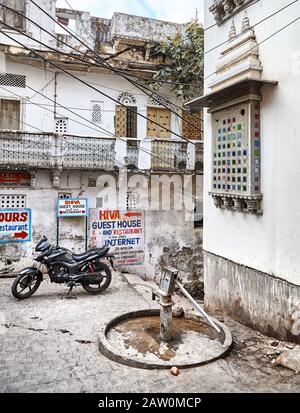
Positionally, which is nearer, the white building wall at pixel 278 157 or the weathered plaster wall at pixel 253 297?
the white building wall at pixel 278 157

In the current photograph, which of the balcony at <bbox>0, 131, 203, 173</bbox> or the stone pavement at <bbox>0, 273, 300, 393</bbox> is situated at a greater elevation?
the balcony at <bbox>0, 131, 203, 173</bbox>

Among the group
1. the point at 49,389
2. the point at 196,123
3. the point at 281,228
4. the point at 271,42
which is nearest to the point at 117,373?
the point at 49,389

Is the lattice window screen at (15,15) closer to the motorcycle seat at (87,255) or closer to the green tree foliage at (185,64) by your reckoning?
the green tree foliage at (185,64)

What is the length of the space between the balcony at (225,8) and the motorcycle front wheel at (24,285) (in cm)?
694

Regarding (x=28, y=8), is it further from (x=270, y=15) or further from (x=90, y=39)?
(x=270, y=15)

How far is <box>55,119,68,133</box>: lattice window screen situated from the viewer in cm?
1302

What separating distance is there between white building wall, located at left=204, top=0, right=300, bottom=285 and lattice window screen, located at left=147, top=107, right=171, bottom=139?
796cm

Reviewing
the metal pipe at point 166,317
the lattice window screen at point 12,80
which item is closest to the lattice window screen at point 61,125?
the lattice window screen at point 12,80

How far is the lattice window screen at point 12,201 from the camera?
11.9 meters

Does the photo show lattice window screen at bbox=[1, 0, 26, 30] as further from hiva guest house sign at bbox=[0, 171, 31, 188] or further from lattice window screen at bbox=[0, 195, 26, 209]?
lattice window screen at bbox=[0, 195, 26, 209]

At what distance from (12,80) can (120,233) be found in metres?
6.70

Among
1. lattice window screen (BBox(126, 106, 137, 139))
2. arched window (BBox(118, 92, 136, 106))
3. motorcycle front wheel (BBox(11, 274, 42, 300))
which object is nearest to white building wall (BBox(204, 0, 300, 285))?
motorcycle front wheel (BBox(11, 274, 42, 300))

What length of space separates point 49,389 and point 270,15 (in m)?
6.39
